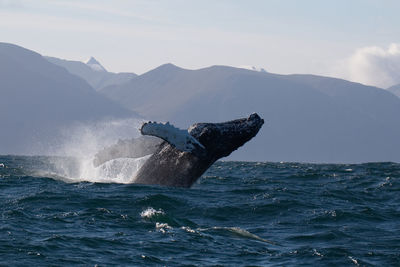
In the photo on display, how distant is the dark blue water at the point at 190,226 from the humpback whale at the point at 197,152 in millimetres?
376

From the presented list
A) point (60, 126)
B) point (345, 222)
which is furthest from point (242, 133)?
point (60, 126)

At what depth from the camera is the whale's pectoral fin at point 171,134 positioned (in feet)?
43.8

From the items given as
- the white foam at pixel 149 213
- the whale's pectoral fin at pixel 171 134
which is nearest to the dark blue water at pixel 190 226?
the white foam at pixel 149 213

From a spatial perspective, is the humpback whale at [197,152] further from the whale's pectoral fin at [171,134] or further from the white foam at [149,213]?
the white foam at [149,213]

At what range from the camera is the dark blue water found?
902cm

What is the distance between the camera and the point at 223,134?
14.4 m

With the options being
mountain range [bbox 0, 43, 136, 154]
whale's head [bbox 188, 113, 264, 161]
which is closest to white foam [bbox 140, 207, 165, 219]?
whale's head [bbox 188, 113, 264, 161]

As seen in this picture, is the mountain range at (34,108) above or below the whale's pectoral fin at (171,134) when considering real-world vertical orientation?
above

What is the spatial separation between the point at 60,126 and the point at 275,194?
6809 inches

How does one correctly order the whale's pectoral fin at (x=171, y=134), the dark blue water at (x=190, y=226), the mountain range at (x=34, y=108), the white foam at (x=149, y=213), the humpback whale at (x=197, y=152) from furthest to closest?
the mountain range at (x=34, y=108)
the humpback whale at (x=197, y=152)
the whale's pectoral fin at (x=171, y=134)
the white foam at (x=149, y=213)
the dark blue water at (x=190, y=226)

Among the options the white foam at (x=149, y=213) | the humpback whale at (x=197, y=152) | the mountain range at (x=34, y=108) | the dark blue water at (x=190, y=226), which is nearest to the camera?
the dark blue water at (x=190, y=226)

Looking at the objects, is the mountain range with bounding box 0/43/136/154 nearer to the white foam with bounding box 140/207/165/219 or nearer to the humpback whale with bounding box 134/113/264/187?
the humpback whale with bounding box 134/113/264/187

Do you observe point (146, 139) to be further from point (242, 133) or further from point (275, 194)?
point (275, 194)

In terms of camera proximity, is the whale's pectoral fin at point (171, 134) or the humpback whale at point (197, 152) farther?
the humpback whale at point (197, 152)
